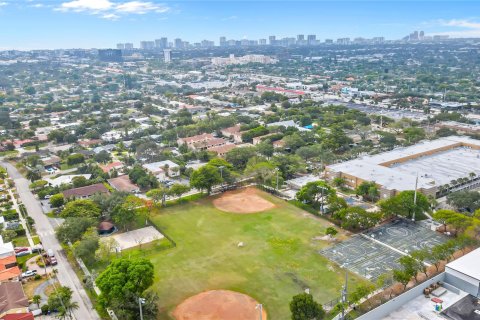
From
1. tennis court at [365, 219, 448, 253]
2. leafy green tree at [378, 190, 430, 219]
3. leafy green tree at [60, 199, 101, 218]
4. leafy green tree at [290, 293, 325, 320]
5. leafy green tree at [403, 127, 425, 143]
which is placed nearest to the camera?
leafy green tree at [290, 293, 325, 320]

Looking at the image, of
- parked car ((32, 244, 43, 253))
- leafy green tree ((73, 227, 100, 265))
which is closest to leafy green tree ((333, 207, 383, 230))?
leafy green tree ((73, 227, 100, 265))

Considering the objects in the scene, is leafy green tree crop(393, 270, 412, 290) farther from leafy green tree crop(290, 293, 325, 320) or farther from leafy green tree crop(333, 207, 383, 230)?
leafy green tree crop(333, 207, 383, 230)

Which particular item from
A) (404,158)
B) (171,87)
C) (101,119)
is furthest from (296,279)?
(171,87)

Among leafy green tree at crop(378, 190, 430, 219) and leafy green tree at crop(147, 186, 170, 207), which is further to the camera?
leafy green tree at crop(147, 186, 170, 207)

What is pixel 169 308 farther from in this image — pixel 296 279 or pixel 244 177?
pixel 244 177

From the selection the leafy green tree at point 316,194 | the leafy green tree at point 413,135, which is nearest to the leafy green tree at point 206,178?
the leafy green tree at point 316,194

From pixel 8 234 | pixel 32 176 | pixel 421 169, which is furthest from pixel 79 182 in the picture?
pixel 421 169
